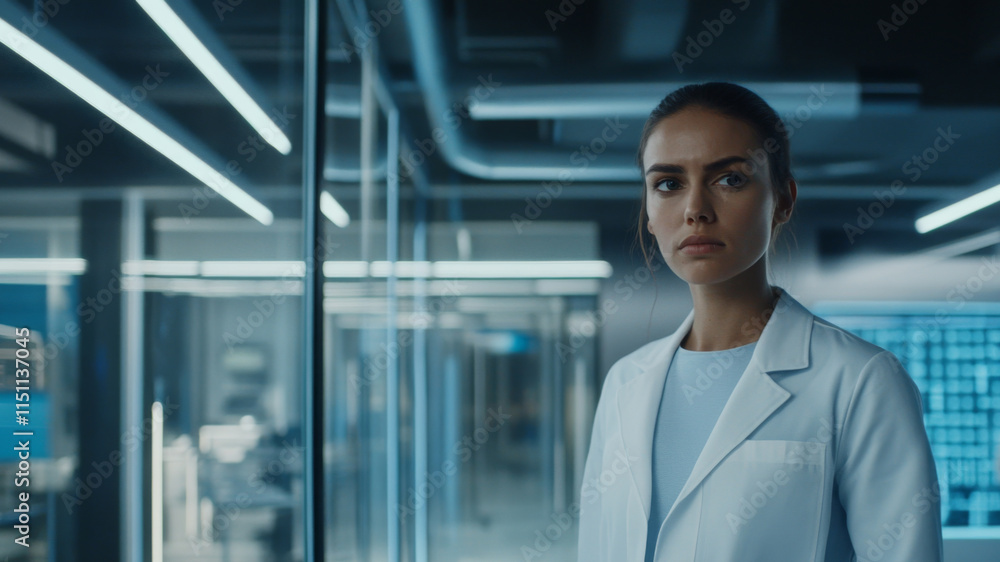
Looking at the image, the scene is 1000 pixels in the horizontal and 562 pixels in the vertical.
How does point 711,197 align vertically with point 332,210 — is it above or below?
below

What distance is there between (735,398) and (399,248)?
15.2ft

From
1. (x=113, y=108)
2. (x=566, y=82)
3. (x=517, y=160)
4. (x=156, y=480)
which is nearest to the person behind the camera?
(x=113, y=108)

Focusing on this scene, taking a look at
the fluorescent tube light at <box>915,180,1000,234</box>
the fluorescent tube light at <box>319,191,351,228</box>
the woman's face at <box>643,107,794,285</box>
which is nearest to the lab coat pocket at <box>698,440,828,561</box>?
the woman's face at <box>643,107,794,285</box>

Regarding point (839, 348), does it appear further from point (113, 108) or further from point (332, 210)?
point (332, 210)

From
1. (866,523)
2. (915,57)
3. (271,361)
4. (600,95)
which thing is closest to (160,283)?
(271,361)

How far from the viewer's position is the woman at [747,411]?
1.22 meters

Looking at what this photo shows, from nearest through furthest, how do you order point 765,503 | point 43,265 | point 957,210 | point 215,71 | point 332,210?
point 43,265 → point 765,503 → point 215,71 → point 332,210 → point 957,210

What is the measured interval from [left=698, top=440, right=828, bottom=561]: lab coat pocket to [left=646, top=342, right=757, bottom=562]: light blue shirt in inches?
3.6

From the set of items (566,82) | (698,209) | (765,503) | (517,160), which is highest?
(566,82)

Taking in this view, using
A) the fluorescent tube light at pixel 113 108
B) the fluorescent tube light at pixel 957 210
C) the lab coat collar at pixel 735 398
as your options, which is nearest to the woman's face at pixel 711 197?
the lab coat collar at pixel 735 398

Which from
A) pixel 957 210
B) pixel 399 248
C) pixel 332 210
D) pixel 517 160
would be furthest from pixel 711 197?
pixel 957 210

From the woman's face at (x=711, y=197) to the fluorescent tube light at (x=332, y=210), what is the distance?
1536 mm

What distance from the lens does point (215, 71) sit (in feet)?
5.27

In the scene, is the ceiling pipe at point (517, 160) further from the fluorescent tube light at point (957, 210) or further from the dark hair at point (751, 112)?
the dark hair at point (751, 112)
